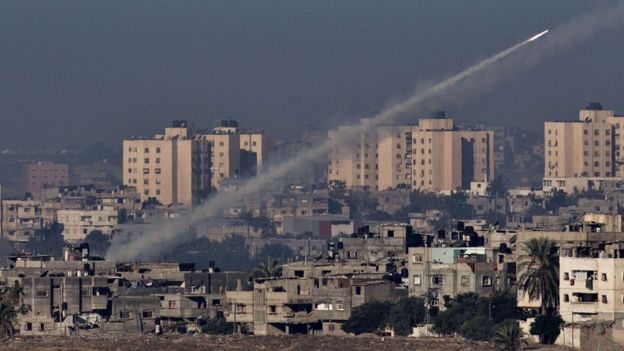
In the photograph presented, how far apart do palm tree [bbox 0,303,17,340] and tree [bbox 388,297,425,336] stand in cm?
1204

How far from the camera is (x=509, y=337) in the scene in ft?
268

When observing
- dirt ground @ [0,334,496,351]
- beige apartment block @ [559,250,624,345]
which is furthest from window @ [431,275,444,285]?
beige apartment block @ [559,250,624,345]

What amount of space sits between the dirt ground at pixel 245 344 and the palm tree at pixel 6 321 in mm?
1844

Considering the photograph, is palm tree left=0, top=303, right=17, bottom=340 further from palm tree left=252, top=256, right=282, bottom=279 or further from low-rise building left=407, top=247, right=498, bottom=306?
palm tree left=252, top=256, right=282, bottom=279

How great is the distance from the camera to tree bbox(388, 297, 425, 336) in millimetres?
90812

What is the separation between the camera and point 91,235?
199m

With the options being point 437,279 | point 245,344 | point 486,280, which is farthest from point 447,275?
point 245,344

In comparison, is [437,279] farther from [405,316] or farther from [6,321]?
[6,321]

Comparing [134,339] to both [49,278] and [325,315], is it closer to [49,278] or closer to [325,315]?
[325,315]

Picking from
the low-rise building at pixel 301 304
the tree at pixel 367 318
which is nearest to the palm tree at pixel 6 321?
the low-rise building at pixel 301 304

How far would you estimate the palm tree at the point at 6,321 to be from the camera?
3543 inches

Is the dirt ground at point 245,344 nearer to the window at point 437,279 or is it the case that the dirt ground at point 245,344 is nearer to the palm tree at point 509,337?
the palm tree at point 509,337

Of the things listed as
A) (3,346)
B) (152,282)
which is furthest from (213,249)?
(3,346)

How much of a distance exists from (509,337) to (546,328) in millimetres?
2514
